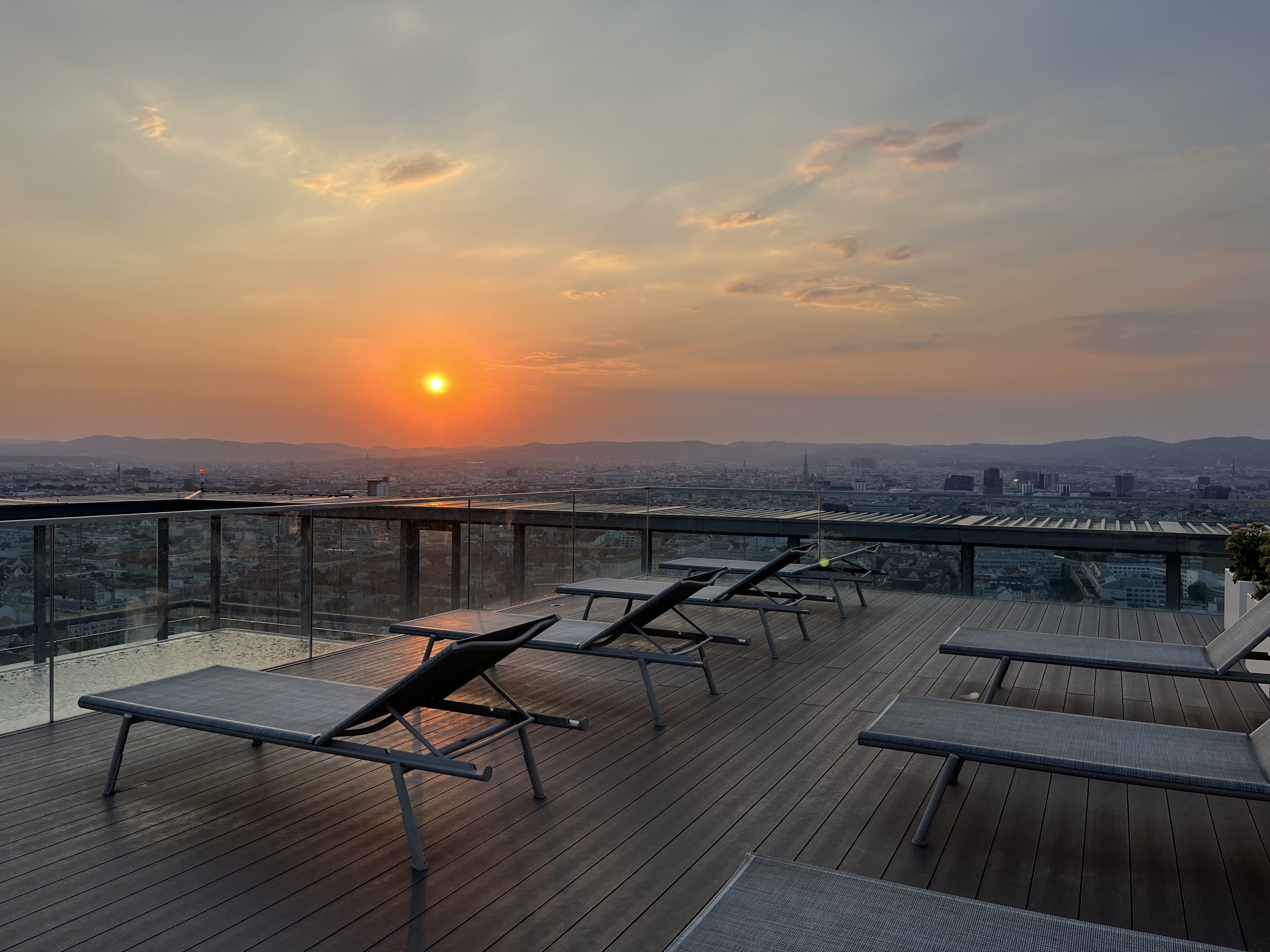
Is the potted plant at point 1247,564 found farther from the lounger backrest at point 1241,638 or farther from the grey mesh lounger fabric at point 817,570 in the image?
the grey mesh lounger fabric at point 817,570

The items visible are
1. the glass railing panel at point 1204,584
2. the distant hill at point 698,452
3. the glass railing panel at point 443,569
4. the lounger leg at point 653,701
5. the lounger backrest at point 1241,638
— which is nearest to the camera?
the lounger backrest at point 1241,638

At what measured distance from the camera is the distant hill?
33.6 feet

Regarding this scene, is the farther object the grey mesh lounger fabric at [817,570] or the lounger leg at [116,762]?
the grey mesh lounger fabric at [817,570]

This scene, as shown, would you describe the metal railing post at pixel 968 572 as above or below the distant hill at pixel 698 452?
below

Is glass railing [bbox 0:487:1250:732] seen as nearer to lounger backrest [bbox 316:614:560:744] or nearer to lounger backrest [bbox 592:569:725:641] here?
lounger backrest [bbox 592:569:725:641]

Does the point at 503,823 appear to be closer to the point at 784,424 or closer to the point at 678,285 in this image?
the point at 678,285

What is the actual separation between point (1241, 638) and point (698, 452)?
10863 millimetres

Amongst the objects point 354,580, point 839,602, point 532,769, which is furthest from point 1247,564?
point 354,580

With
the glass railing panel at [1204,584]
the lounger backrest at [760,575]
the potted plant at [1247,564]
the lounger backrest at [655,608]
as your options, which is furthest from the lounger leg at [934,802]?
the glass railing panel at [1204,584]

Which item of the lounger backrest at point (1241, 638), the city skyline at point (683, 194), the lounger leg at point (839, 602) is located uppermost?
the city skyline at point (683, 194)

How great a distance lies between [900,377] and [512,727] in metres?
A: 11.4

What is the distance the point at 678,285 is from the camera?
11.0 meters

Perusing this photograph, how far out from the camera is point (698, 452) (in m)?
14.5

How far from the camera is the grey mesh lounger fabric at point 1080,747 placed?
8.36ft
